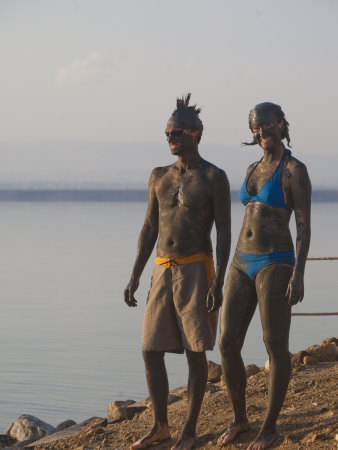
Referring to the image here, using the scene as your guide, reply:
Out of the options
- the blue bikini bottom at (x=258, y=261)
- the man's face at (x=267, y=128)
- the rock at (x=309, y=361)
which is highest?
the man's face at (x=267, y=128)

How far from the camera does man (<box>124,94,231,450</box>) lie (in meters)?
8.61

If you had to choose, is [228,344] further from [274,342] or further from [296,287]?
[296,287]

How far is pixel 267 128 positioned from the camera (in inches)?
332

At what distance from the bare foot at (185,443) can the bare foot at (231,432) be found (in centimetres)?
21

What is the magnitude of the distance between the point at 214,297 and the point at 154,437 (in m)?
1.19

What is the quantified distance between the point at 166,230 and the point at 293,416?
5.66 feet

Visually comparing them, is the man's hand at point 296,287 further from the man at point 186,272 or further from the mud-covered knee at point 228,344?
the man at point 186,272

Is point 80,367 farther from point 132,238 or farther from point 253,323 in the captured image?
point 132,238

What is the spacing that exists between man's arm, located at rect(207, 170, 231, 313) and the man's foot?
0.98m

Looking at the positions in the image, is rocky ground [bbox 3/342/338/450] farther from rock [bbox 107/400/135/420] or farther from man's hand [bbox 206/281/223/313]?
man's hand [bbox 206/281/223/313]

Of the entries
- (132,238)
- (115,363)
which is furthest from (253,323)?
(132,238)

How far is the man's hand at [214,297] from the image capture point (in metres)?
8.52

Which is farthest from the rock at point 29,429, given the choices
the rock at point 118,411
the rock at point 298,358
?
the rock at point 298,358

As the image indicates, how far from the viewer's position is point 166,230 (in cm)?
888
